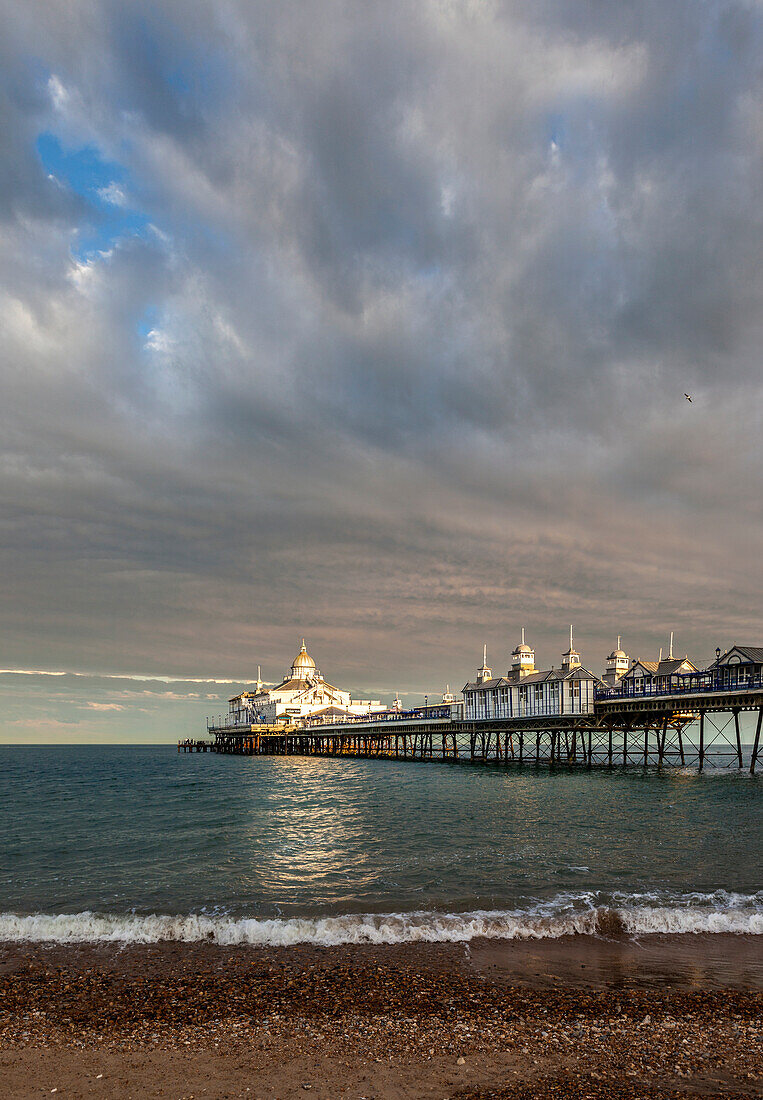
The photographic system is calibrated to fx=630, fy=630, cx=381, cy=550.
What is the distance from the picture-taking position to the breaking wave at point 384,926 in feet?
47.2

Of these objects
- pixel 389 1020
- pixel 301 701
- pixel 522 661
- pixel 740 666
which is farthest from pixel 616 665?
pixel 389 1020

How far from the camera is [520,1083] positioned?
838 centimetres

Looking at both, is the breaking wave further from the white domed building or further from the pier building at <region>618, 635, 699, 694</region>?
the white domed building

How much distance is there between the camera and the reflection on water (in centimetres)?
1739

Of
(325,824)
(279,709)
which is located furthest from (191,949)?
(279,709)

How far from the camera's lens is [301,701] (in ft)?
500

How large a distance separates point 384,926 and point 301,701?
141721mm

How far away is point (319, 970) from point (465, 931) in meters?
3.82

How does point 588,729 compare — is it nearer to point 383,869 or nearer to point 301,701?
point 383,869

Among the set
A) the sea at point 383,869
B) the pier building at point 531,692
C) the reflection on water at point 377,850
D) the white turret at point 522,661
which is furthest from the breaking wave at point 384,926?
the white turret at point 522,661

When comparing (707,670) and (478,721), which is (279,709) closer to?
(478,721)

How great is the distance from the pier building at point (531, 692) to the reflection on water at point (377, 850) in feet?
80.0

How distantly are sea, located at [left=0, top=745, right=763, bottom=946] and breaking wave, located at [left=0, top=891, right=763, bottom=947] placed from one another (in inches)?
1.8

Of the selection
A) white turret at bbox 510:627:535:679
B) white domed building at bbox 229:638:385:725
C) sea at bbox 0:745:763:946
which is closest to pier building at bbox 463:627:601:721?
white turret at bbox 510:627:535:679
